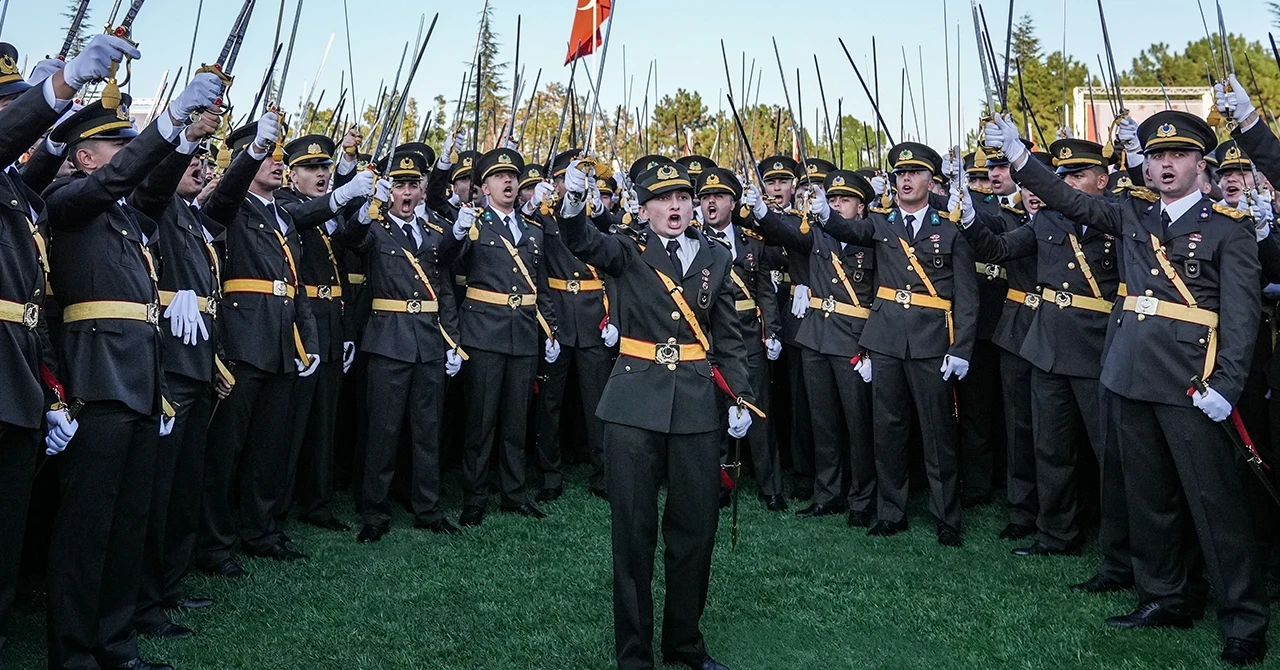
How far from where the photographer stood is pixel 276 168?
6.71 meters

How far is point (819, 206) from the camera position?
24.2 feet

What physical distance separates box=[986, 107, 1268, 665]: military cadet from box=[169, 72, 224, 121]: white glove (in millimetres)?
3724

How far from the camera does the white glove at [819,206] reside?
24.2 ft

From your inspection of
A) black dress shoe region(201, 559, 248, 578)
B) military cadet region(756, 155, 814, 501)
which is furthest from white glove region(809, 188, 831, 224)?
black dress shoe region(201, 559, 248, 578)

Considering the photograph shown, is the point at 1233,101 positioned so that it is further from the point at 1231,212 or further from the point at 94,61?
the point at 94,61

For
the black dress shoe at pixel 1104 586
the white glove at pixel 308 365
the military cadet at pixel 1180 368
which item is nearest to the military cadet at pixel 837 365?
the black dress shoe at pixel 1104 586

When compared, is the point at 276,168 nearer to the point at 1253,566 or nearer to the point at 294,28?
the point at 294,28

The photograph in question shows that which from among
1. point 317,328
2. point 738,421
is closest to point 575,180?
point 738,421

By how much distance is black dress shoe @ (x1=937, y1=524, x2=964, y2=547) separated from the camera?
23.7ft

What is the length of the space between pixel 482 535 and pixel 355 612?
1744mm

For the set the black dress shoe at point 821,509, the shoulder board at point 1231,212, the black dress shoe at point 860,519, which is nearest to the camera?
the shoulder board at point 1231,212

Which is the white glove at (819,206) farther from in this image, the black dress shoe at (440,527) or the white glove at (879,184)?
the black dress shoe at (440,527)

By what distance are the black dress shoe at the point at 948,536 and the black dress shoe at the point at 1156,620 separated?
1.69 m

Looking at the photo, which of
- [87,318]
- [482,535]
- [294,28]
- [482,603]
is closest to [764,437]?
[482,535]
